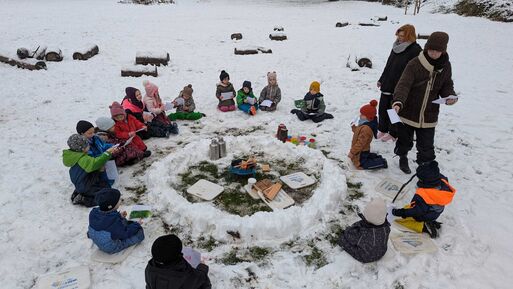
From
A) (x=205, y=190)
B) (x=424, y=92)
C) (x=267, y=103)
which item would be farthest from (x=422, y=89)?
(x=267, y=103)

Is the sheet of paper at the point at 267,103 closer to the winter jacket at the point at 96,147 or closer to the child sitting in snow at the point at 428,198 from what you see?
the winter jacket at the point at 96,147

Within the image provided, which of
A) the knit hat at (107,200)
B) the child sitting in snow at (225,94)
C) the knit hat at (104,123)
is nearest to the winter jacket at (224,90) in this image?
the child sitting in snow at (225,94)

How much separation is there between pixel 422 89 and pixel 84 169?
18.5ft

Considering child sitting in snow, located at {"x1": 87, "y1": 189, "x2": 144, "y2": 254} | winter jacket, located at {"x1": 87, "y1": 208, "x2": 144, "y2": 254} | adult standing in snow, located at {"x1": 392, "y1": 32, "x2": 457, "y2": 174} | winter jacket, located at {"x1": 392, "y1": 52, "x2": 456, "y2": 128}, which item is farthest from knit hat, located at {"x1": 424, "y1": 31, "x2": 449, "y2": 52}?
winter jacket, located at {"x1": 87, "y1": 208, "x2": 144, "y2": 254}

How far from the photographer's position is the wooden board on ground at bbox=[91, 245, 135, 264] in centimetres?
423

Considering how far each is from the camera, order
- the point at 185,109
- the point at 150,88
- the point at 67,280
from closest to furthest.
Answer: the point at 67,280 < the point at 150,88 < the point at 185,109

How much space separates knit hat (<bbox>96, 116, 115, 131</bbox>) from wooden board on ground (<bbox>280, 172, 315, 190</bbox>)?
3.35m

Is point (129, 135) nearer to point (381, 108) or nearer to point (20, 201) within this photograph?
point (20, 201)

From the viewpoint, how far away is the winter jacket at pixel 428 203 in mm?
4371

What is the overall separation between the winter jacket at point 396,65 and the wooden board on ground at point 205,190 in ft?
12.9

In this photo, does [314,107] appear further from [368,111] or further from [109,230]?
[109,230]

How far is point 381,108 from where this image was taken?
6902 mm

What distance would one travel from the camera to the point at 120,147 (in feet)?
20.0

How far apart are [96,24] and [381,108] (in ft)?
59.5
